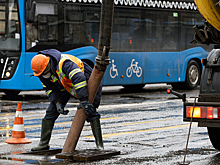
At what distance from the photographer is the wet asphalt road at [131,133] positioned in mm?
7395

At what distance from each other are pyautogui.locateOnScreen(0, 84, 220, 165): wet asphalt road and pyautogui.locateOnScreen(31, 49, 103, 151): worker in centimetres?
43

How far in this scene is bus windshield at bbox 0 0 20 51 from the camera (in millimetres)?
15992

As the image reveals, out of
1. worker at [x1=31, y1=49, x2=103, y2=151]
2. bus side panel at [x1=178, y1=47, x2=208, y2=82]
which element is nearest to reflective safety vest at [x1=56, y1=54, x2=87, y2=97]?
worker at [x1=31, y1=49, x2=103, y2=151]

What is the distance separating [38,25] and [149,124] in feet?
21.5

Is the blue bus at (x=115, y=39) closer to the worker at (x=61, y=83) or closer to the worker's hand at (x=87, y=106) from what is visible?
the worker at (x=61, y=83)

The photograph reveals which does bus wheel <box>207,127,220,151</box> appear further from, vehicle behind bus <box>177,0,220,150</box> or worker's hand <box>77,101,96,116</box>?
worker's hand <box>77,101,96,116</box>

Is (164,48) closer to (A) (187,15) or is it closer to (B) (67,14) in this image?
(A) (187,15)

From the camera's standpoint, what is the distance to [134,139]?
9109 mm

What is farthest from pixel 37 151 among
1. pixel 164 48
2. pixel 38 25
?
pixel 164 48

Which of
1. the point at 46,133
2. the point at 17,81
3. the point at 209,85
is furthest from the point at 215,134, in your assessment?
the point at 17,81

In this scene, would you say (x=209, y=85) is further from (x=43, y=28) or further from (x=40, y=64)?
(x=43, y=28)

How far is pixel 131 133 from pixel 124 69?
892 cm

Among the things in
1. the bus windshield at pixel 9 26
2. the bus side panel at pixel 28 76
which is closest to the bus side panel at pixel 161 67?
the bus side panel at pixel 28 76

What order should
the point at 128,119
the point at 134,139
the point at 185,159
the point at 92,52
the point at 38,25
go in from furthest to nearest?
the point at 92,52
the point at 38,25
the point at 128,119
the point at 134,139
the point at 185,159
